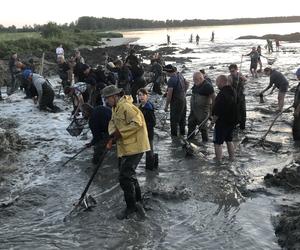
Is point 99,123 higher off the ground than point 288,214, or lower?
higher

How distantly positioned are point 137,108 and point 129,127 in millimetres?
354

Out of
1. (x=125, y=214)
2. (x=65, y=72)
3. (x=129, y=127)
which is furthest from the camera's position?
(x=65, y=72)

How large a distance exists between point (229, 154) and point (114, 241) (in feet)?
14.1

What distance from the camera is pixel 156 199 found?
7793 mm

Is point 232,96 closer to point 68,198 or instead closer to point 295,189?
point 295,189

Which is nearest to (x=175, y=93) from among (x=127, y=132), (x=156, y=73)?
(x=127, y=132)

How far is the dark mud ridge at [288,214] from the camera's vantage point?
603 centimetres

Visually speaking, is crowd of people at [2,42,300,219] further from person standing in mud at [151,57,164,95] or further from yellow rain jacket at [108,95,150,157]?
person standing in mud at [151,57,164,95]

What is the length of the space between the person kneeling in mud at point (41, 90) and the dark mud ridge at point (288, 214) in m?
9.12

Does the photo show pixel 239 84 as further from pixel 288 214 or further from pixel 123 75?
pixel 288 214

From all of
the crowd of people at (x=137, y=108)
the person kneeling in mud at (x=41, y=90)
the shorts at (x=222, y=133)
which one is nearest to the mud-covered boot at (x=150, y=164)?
the crowd of people at (x=137, y=108)

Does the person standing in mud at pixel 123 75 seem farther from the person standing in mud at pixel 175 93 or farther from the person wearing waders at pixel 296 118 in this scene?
the person wearing waders at pixel 296 118

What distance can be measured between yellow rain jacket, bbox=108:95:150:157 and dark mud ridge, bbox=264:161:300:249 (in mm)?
2285

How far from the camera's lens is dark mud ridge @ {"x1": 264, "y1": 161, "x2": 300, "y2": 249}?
6027mm
